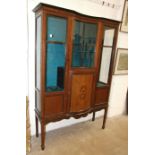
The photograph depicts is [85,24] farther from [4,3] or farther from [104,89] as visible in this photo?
[4,3]

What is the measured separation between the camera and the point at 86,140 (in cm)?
247

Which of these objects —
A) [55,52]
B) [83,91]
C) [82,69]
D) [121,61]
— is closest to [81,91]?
[83,91]

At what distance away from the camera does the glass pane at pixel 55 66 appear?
6.93ft

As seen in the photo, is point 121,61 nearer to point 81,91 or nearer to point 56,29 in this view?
point 81,91

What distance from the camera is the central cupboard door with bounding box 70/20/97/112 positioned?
2166 mm

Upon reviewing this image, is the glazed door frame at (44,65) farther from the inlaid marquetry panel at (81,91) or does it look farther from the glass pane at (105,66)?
the glass pane at (105,66)

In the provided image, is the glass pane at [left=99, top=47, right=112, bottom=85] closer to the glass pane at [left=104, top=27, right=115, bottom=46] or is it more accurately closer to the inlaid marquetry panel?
the glass pane at [left=104, top=27, right=115, bottom=46]

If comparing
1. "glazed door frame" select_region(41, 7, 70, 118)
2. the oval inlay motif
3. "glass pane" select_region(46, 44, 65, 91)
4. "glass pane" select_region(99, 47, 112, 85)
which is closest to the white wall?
"glass pane" select_region(46, 44, 65, 91)

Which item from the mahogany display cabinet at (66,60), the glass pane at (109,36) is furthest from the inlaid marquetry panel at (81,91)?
the glass pane at (109,36)

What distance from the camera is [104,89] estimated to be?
2.64 m

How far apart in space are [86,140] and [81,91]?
33.8 inches

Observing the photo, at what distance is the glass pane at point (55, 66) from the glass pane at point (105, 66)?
80 cm
